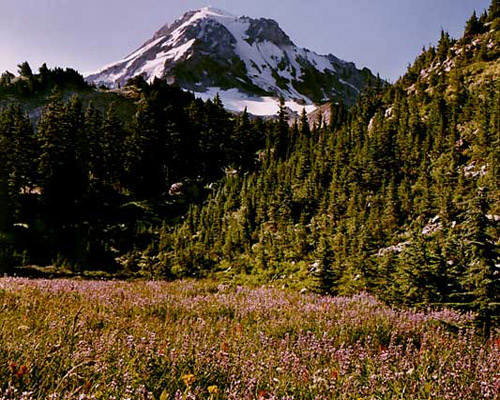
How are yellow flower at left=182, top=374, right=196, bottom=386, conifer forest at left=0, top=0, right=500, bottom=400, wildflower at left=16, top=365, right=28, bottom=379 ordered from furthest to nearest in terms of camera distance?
1. conifer forest at left=0, top=0, right=500, bottom=400
2. yellow flower at left=182, top=374, right=196, bottom=386
3. wildflower at left=16, top=365, right=28, bottom=379

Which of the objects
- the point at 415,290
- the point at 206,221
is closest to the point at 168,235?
the point at 206,221

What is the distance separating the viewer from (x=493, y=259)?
754 cm

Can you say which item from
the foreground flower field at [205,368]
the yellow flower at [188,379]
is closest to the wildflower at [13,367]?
the foreground flower field at [205,368]

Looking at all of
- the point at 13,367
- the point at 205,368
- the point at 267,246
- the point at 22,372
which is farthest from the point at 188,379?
the point at 267,246

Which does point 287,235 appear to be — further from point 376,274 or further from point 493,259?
point 493,259

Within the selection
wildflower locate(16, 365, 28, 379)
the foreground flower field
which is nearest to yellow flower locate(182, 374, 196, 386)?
the foreground flower field

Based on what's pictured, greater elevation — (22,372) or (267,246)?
(267,246)

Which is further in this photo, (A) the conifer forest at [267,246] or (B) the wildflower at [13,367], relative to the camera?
(A) the conifer forest at [267,246]

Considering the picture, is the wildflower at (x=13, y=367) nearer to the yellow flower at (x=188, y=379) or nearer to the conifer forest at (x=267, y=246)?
the conifer forest at (x=267, y=246)

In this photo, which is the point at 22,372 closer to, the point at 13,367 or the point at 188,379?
the point at 13,367

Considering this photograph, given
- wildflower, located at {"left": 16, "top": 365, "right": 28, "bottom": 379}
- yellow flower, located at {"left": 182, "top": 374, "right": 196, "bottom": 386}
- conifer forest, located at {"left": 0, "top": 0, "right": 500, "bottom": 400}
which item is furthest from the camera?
conifer forest, located at {"left": 0, "top": 0, "right": 500, "bottom": 400}

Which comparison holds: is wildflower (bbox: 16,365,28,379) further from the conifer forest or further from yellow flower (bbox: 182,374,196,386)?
yellow flower (bbox: 182,374,196,386)

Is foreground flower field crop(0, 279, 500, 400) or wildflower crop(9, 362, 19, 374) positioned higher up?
wildflower crop(9, 362, 19, 374)

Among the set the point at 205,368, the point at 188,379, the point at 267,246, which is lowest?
the point at 205,368
